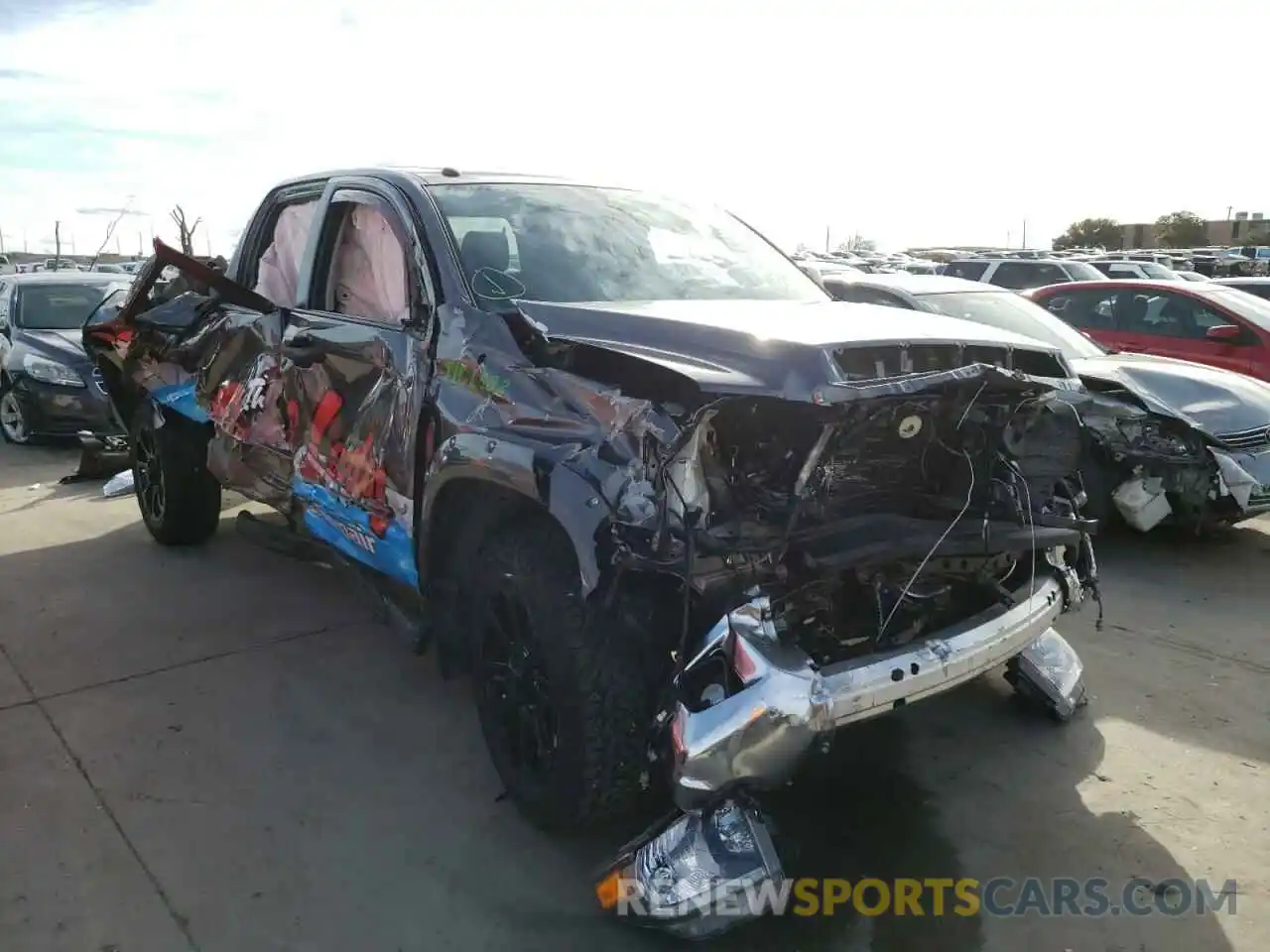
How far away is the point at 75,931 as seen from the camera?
9.25 feet

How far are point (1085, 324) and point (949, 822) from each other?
7.30 m

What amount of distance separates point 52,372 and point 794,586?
30.0ft

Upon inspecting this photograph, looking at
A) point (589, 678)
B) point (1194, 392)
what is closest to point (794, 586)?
point (589, 678)

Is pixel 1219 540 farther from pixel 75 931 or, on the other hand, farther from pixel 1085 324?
pixel 75 931

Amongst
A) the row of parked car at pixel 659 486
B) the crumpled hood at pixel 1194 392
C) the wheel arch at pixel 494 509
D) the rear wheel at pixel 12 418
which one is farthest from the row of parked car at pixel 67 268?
the crumpled hood at pixel 1194 392

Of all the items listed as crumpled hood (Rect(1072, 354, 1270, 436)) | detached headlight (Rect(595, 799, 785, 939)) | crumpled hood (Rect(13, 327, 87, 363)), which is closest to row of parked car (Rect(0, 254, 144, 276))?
crumpled hood (Rect(13, 327, 87, 363))

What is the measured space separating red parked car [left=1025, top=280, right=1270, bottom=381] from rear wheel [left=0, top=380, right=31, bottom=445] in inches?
381

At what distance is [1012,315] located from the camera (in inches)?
293

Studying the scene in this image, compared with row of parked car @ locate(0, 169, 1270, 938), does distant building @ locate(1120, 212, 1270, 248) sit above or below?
above

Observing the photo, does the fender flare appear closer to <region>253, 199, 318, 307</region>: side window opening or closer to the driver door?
the driver door

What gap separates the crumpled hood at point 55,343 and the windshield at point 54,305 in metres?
0.29

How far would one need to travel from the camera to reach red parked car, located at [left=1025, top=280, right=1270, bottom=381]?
335 inches

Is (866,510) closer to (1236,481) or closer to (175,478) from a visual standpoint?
(1236,481)

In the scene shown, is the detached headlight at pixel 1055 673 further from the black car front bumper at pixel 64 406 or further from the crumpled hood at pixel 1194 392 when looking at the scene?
the black car front bumper at pixel 64 406
